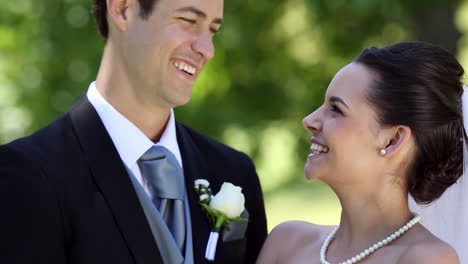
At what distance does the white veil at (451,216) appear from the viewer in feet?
12.3

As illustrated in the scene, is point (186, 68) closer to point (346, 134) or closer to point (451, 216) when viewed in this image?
point (346, 134)

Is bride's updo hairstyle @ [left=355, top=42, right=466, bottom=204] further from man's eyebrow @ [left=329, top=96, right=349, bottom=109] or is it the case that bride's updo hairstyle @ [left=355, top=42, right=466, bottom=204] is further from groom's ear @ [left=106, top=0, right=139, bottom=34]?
groom's ear @ [left=106, top=0, right=139, bottom=34]

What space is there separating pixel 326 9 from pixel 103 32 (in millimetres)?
3508

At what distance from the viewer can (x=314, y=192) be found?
12906mm

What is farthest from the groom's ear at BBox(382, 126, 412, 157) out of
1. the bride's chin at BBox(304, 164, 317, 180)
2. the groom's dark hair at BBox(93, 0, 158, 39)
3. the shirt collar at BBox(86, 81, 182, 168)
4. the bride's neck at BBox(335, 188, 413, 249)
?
the groom's dark hair at BBox(93, 0, 158, 39)

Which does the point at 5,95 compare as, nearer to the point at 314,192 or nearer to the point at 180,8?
the point at 180,8

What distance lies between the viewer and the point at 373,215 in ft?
11.6

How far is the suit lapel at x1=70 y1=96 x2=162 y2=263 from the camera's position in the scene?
11.3ft

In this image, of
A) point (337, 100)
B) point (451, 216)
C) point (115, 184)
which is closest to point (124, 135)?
point (115, 184)

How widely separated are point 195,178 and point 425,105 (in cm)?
113

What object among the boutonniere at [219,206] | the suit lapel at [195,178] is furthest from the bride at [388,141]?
the suit lapel at [195,178]

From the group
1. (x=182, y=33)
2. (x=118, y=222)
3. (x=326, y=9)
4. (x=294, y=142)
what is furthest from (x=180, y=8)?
(x=294, y=142)

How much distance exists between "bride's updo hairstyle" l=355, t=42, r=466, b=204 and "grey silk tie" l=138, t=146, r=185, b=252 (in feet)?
3.04

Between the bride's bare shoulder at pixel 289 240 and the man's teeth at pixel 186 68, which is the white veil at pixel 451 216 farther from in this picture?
the man's teeth at pixel 186 68
